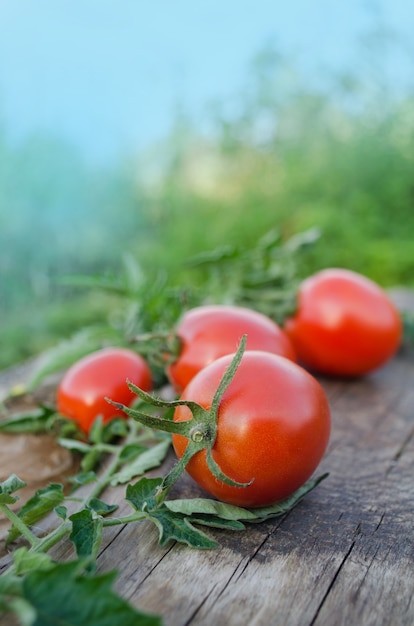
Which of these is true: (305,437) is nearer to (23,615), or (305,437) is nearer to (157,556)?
(157,556)

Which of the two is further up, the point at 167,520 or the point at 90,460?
the point at 167,520

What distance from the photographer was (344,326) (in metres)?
1.64

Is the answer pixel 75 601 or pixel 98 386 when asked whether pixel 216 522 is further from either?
pixel 98 386

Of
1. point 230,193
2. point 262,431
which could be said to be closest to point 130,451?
point 262,431

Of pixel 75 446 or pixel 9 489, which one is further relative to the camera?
pixel 75 446

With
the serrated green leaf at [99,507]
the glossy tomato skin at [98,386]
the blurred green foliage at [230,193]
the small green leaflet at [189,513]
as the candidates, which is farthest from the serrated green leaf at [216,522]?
the blurred green foliage at [230,193]

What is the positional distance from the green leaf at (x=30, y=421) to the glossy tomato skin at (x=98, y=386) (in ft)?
0.12

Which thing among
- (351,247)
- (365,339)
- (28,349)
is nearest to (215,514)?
(365,339)

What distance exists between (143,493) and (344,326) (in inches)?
32.3

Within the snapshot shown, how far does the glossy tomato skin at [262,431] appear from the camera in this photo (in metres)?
0.94

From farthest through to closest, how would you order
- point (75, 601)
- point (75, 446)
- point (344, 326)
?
point (344, 326) → point (75, 446) → point (75, 601)

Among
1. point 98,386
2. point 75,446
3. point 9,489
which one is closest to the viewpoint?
point 9,489

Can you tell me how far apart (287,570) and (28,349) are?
2.68 metres

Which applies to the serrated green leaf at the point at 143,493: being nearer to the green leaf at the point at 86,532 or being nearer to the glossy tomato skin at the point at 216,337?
the green leaf at the point at 86,532
